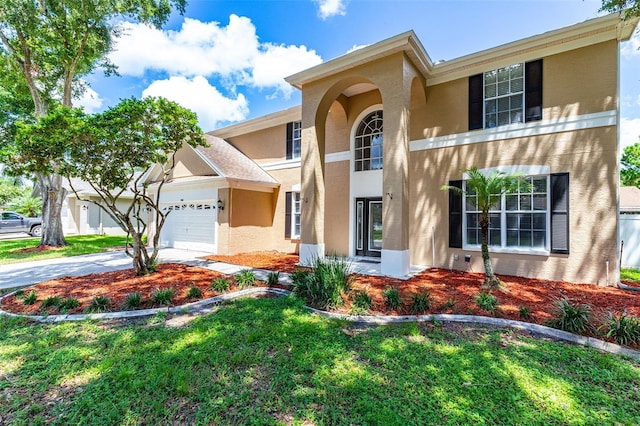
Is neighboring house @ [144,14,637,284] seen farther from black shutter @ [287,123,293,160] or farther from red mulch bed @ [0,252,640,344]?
black shutter @ [287,123,293,160]

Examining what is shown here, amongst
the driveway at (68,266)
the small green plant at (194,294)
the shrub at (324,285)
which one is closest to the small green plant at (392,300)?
the shrub at (324,285)

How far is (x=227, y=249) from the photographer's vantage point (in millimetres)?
11609

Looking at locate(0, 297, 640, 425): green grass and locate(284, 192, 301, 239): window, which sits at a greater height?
locate(284, 192, 301, 239): window

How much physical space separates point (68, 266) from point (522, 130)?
1504 cm

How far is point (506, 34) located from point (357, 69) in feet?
14.6

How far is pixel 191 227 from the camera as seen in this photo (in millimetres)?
13117

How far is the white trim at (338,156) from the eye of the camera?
1139 cm

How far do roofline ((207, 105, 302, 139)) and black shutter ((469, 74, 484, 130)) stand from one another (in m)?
6.65

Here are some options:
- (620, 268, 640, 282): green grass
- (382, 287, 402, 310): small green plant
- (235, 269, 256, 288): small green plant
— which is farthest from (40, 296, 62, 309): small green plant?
(620, 268, 640, 282): green grass

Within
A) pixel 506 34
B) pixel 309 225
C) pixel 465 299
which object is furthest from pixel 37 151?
pixel 506 34

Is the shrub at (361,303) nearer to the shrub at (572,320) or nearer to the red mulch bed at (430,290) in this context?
the red mulch bed at (430,290)

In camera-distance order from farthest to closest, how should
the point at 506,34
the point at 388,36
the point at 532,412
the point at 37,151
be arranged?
the point at 506,34 → the point at 388,36 → the point at 37,151 → the point at 532,412

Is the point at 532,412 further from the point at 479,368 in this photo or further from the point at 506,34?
the point at 506,34

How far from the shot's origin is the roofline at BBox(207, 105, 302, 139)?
12823mm
